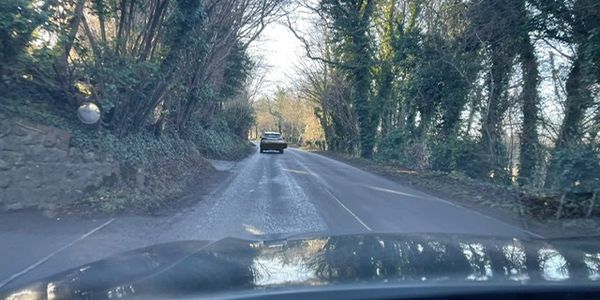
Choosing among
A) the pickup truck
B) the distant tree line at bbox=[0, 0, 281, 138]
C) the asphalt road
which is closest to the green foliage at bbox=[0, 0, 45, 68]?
the distant tree line at bbox=[0, 0, 281, 138]

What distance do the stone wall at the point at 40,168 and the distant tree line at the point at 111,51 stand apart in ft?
4.01

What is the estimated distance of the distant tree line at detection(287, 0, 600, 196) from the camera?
44.7 ft

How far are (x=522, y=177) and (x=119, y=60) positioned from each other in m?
12.6

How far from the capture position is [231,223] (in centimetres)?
978

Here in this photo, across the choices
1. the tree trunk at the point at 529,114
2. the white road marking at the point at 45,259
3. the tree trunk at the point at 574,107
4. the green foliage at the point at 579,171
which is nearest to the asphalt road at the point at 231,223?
the white road marking at the point at 45,259

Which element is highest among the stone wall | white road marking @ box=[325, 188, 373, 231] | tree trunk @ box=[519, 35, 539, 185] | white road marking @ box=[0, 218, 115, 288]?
tree trunk @ box=[519, 35, 539, 185]

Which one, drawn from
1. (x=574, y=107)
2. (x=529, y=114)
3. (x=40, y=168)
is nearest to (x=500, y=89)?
(x=529, y=114)

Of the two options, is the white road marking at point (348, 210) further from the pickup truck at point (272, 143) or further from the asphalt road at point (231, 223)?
the pickup truck at point (272, 143)

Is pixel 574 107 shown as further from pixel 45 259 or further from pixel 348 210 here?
pixel 45 259

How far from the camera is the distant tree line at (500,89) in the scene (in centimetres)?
1363

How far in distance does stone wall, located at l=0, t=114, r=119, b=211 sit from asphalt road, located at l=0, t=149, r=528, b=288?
0.50 m

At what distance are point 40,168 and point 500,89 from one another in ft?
47.5

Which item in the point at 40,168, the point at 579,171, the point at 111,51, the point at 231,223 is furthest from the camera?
the point at 111,51

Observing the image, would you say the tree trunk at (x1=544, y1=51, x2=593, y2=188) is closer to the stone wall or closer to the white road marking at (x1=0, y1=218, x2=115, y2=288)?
the white road marking at (x1=0, y1=218, x2=115, y2=288)
